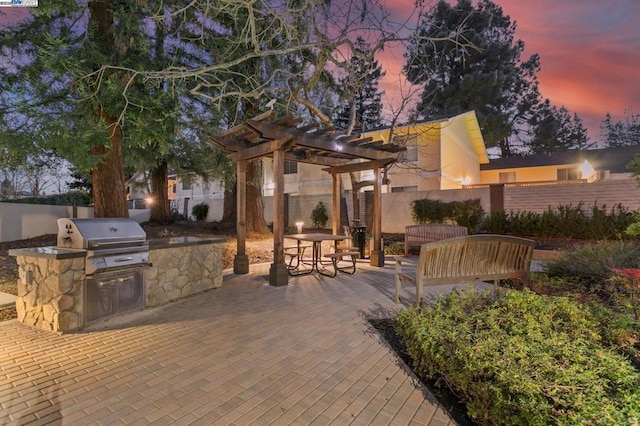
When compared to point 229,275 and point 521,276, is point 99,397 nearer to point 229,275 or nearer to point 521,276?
point 229,275

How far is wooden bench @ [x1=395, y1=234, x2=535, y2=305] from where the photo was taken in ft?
14.0

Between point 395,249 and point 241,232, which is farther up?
point 241,232

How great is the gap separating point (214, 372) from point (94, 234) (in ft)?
8.18

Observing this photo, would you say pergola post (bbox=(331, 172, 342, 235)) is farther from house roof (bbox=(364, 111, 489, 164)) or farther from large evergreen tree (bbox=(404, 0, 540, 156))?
large evergreen tree (bbox=(404, 0, 540, 156))

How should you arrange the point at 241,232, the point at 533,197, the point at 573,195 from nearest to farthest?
the point at 241,232, the point at 573,195, the point at 533,197

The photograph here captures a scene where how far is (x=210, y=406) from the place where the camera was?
7.52 ft

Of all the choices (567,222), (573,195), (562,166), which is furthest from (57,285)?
(562,166)

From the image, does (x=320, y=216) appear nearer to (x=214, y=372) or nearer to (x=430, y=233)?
(x=430, y=233)

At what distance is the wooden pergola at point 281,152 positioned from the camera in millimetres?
5914

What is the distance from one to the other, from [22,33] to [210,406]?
8968 mm

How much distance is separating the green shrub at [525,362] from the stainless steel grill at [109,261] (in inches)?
141

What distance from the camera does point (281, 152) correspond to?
20.2 feet

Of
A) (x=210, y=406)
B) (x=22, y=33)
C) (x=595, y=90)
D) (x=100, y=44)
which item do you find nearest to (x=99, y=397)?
(x=210, y=406)

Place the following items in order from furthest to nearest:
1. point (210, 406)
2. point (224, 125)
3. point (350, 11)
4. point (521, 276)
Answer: point (224, 125), point (350, 11), point (521, 276), point (210, 406)
